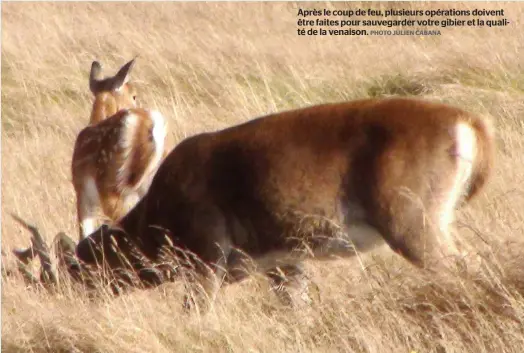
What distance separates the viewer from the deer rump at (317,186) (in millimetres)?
5293

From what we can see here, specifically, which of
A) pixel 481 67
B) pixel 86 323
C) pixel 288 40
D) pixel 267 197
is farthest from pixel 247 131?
pixel 288 40

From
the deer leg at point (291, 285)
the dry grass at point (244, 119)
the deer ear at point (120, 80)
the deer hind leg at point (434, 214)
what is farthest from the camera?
the deer ear at point (120, 80)

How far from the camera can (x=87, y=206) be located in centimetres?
745

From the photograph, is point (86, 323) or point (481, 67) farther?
point (481, 67)

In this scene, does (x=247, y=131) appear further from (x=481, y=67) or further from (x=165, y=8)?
(x=165, y=8)

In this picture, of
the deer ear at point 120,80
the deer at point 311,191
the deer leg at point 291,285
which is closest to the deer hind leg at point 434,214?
the deer at point 311,191

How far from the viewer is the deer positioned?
530 cm

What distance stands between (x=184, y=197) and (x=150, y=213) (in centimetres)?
22

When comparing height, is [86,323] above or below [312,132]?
below

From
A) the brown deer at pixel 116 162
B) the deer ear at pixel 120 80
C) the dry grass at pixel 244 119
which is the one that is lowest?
the dry grass at pixel 244 119

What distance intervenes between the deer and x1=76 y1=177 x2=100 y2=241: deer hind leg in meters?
1.13

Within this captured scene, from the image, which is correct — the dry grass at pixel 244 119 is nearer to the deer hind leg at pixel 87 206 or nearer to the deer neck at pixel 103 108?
the deer hind leg at pixel 87 206

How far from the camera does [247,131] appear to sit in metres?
5.82

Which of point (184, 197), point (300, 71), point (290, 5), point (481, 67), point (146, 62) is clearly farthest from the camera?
point (290, 5)
